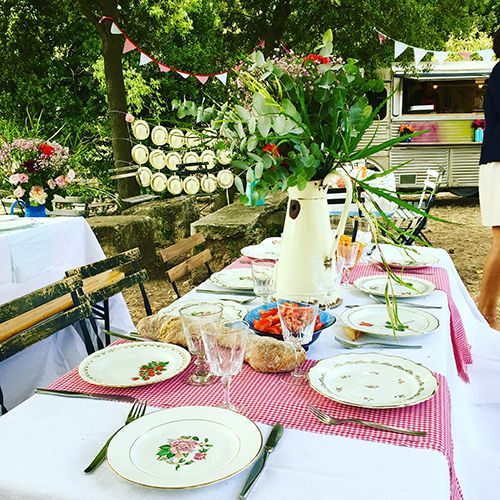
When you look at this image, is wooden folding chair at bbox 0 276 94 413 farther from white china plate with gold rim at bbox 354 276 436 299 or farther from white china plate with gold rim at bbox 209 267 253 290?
white china plate with gold rim at bbox 354 276 436 299

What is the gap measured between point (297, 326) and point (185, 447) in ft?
1.33

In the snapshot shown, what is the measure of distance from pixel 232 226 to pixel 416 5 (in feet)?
20.0

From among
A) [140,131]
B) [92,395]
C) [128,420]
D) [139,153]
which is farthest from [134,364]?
[140,131]

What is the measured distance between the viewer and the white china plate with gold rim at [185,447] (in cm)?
86

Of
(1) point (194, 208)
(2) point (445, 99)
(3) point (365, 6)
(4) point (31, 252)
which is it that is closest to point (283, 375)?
(4) point (31, 252)

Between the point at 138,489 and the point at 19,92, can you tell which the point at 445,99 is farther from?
the point at 138,489

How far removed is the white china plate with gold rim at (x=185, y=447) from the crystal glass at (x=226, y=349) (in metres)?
0.07

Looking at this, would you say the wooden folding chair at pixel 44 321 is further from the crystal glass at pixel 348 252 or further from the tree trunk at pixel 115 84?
the tree trunk at pixel 115 84

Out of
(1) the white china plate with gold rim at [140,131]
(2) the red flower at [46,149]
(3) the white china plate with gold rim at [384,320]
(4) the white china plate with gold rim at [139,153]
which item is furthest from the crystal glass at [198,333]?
(1) the white china plate with gold rim at [140,131]

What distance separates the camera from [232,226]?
4.59m

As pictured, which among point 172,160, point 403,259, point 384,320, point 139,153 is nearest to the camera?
point 384,320

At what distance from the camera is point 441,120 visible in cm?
992

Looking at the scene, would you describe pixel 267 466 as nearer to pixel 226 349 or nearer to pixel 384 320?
pixel 226 349

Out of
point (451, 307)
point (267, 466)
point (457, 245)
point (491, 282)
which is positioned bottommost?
point (457, 245)
